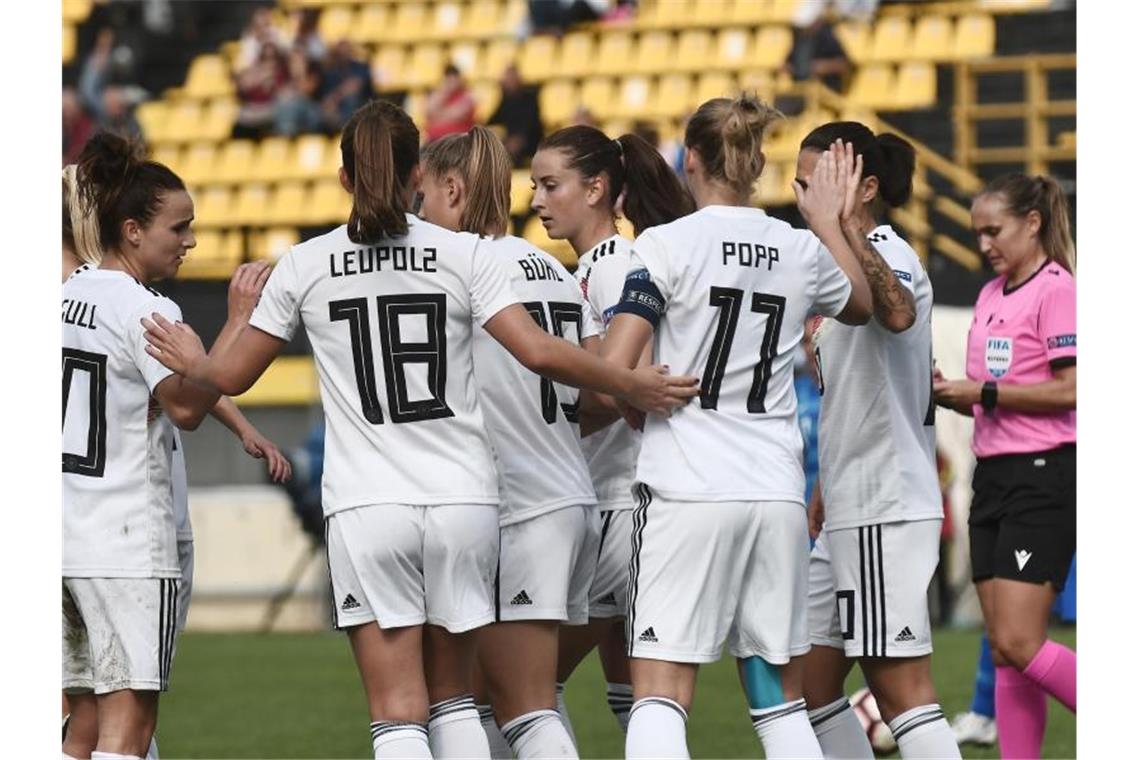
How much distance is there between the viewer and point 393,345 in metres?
4.97

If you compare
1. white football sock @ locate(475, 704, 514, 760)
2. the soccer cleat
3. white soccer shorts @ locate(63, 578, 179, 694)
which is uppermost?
white soccer shorts @ locate(63, 578, 179, 694)

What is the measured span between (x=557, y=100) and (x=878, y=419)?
13.7 metres

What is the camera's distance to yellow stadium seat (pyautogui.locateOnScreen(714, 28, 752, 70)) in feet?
59.8

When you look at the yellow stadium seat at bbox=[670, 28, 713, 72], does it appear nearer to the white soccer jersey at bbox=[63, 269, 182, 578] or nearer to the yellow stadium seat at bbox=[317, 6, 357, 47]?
the yellow stadium seat at bbox=[317, 6, 357, 47]

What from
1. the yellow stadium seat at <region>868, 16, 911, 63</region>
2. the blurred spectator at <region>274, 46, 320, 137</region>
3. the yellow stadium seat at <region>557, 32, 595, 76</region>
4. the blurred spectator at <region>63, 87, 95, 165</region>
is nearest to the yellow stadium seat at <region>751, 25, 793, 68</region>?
the yellow stadium seat at <region>868, 16, 911, 63</region>

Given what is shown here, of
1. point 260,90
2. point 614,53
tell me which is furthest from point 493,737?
point 260,90

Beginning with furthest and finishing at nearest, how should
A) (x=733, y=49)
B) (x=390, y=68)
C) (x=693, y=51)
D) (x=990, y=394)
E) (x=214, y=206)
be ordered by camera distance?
(x=390, y=68)
(x=214, y=206)
(x=693, y=51)
(x=733, y=49)
(x=990, y=394)

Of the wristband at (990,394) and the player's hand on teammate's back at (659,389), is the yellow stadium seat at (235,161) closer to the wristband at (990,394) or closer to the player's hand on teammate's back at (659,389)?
the wristband at (990,394)

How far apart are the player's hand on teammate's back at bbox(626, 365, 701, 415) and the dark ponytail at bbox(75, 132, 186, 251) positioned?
1498mm

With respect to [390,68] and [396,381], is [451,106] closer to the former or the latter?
[390,68]

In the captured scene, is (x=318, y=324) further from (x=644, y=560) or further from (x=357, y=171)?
(x=644, y=560)

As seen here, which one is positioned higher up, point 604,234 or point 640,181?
point 640,181

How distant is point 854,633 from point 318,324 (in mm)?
1793

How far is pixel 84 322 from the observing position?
525 centimetres
